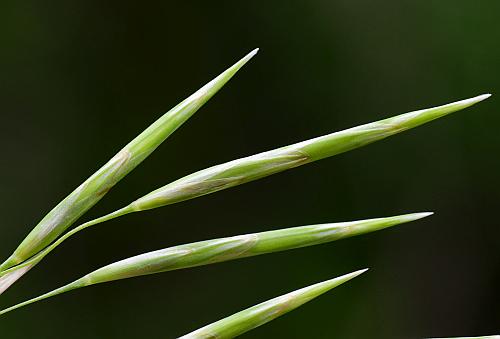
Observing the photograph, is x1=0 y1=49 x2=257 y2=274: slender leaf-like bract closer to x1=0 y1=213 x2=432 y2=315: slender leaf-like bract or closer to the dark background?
x1=0 y1=213 x2=432 y2=315: slender leaf-like bract

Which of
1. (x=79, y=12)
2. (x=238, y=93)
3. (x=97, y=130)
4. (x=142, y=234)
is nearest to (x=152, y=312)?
(x=142, y=234)

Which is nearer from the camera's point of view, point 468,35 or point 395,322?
point 468,35

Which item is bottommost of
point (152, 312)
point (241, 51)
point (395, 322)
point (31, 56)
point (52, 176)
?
point (395, 322)

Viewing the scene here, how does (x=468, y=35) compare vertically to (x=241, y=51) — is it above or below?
below

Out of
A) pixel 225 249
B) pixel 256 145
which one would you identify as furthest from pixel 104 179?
pixel 256 145

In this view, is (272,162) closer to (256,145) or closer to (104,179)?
(104,179)

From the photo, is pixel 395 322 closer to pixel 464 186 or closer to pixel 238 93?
pixel 464 186

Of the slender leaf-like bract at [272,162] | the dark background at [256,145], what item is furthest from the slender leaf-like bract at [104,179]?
the dark background at [256,145]
